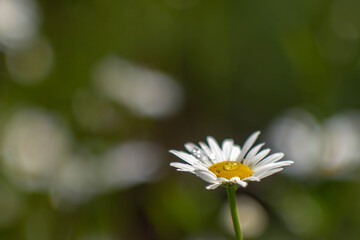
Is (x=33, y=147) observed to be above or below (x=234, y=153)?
below

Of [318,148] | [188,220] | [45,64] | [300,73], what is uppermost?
[300,73]

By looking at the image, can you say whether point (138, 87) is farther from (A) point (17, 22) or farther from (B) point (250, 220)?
(B) point (250, 220)

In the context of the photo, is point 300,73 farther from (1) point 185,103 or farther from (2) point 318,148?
(1) point 185,103

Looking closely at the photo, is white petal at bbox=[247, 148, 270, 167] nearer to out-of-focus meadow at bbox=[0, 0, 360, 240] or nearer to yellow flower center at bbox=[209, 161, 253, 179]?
yellow flower center at bbox=[209, 161, 253, 179]

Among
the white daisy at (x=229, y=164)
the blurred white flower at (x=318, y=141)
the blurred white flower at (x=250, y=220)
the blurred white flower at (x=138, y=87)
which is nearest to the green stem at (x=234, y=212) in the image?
the white daisy at (x=229, y=164)

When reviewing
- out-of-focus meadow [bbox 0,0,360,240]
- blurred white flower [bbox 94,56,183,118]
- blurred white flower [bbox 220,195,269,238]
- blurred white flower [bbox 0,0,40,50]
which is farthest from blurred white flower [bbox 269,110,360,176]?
blurred white flower [bbox 0,0,40,50]

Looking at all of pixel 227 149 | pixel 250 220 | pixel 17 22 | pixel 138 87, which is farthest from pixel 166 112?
pixel 227 149

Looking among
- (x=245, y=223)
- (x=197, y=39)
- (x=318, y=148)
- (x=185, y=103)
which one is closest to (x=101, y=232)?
(x=245, y=223)
